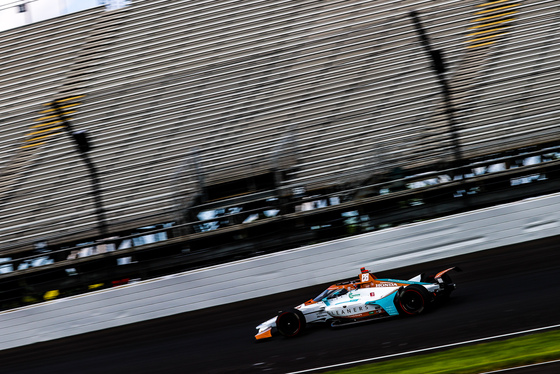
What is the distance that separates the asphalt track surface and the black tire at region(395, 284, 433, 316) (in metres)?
0.09

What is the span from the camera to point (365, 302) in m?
6.57

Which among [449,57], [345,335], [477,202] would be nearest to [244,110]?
[449,57]

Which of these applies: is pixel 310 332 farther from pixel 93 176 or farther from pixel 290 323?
pixel 93 176

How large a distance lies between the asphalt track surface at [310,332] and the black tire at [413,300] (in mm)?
85

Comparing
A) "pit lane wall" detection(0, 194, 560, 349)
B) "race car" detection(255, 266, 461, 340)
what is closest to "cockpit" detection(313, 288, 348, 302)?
"race car" detection(255, 266, 461, 340)

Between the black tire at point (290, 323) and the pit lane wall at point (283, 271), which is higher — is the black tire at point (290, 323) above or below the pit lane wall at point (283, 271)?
below

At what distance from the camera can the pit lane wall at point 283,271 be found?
28.6 ft

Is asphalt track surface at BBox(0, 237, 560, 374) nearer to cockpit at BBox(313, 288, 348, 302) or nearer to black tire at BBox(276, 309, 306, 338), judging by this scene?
black tire at BBox(276, 309, 306, 338)

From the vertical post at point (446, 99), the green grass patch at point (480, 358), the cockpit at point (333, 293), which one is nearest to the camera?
the green grass patch at point (480, 358)

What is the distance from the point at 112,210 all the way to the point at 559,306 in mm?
7326

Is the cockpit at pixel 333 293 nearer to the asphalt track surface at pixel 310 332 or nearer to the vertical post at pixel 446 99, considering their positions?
the asphalt track surface at pixel 310 332

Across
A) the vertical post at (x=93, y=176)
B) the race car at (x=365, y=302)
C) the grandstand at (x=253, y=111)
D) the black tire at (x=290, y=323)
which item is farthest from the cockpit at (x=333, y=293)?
the vertical post at (x=93, y=176)

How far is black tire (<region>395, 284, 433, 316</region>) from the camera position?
20.7 ft

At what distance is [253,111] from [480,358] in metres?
7.34
